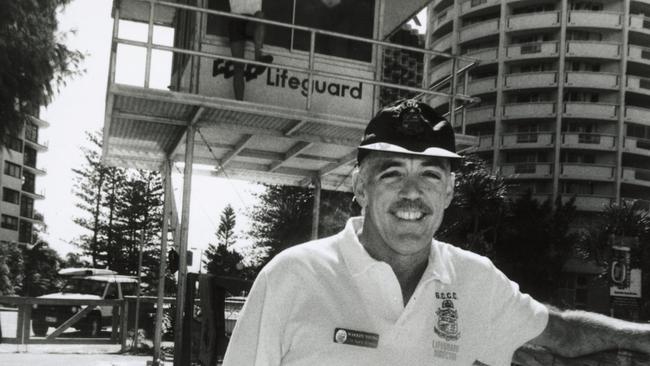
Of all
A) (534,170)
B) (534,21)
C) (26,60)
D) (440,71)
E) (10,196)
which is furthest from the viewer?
(10,196)

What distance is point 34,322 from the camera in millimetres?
22750

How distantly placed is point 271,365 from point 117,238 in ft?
204

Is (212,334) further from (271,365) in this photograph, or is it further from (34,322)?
(34,322)

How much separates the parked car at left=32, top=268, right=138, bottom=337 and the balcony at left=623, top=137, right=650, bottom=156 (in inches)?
2019

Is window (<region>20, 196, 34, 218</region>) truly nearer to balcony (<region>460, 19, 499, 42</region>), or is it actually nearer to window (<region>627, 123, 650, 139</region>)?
balcony (<region>460, 19, 499, 42</region>)

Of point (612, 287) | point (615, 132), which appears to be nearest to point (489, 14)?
point (615, 132)

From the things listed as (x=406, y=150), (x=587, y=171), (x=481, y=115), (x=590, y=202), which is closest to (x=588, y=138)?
(x=587, y=171)

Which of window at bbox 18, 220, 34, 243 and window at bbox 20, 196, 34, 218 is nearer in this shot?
window at bbox 18, 220, 34, 243

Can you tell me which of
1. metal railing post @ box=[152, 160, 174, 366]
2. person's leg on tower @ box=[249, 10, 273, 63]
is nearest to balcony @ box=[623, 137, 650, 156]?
metal railing post @ box=[152, 160, 174, 366]

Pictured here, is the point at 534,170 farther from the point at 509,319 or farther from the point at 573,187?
the point at 509,319

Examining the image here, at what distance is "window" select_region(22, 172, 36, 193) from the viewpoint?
10006 centimetres

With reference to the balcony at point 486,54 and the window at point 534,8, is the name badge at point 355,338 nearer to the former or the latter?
the balcony at point 486,54

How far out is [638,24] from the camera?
66188 mm

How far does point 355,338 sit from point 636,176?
6956 centimetres
